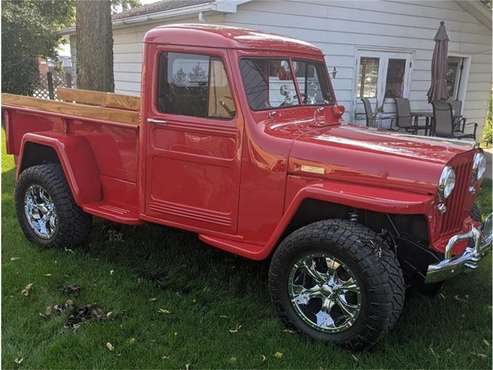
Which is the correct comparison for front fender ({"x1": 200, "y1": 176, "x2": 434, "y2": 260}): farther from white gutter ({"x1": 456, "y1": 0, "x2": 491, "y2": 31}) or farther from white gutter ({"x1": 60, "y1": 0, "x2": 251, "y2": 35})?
white gutter ({"x1": 456, "y1": 0, "x2": 491, "y2": 31})

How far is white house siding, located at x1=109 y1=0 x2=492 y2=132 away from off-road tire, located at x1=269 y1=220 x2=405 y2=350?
5217mm

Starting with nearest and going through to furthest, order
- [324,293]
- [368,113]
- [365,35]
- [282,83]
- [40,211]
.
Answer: [324,293] < [282,83] < [40,211] < [368,113] < [365,35]

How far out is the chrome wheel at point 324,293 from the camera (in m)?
3.04

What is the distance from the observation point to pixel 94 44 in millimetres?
6113

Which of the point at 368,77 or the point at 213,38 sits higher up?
the point at 213,38

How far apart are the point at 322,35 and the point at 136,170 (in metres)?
5.86

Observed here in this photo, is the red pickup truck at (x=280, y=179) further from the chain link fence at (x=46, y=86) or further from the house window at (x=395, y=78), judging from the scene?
the chain link fence at (x=46, y=86)

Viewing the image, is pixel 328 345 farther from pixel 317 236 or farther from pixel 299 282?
pixel 317 236

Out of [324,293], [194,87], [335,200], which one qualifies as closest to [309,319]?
[324,293]

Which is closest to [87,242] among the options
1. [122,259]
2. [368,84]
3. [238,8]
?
[122,259]

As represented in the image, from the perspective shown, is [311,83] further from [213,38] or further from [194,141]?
[194,141]

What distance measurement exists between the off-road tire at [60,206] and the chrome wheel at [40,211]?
5cm

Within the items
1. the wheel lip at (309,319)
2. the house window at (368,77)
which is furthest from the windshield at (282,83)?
the house window at (368,77)

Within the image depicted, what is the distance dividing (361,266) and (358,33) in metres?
7.39
